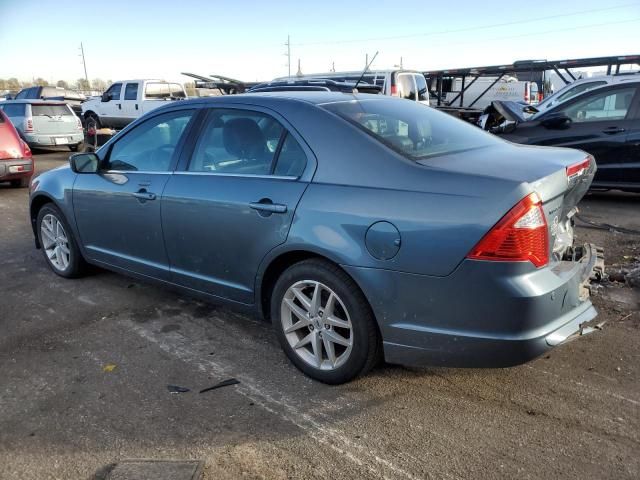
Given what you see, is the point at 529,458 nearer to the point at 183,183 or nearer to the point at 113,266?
the point at 183,183

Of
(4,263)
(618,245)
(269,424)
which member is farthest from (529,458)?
(4,263)

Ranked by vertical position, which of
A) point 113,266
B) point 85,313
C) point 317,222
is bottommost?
point 85,313

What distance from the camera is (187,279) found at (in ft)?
12.1

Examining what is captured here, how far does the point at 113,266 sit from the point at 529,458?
3.34 metres

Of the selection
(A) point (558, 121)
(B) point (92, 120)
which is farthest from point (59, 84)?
(A) point (558, 121)

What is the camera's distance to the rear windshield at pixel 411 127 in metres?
2.99

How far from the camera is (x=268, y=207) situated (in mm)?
3086

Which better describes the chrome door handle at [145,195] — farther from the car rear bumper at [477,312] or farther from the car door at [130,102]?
the car door at [130,102]

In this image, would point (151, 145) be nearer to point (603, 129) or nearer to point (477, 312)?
point (477, 312)

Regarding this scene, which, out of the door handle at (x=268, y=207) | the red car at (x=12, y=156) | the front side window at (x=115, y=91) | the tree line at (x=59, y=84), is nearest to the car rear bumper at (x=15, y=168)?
the red car at (x=12, y=156)

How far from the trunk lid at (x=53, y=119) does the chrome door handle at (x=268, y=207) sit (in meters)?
13.0

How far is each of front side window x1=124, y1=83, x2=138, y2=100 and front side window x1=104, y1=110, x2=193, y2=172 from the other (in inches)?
610

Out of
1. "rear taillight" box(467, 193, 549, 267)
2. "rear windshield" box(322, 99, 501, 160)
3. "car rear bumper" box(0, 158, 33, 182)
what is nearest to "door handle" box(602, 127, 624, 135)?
"rear windshield" box(322, 99, 501, 160)

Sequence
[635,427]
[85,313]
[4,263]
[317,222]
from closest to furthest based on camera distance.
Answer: [635,427], [317,222], [85,313], [4,263]
